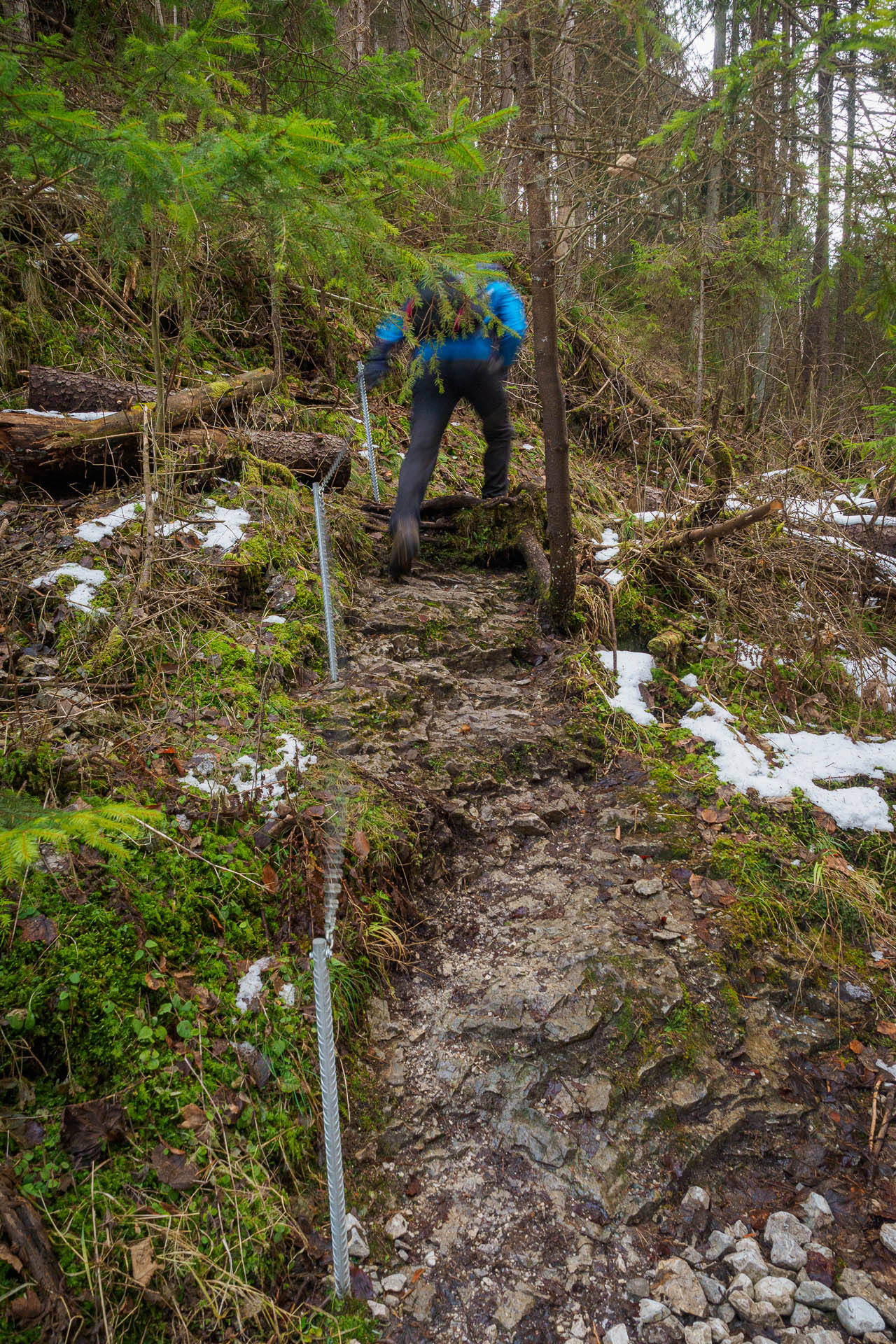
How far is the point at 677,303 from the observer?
12734 mm

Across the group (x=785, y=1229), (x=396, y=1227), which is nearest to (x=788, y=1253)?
(x=785, y=1229)

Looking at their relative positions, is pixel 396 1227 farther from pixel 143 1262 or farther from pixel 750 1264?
pixel 750 1264

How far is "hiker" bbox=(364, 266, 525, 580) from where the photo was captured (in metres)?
4.63

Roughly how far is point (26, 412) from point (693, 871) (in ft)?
15.4

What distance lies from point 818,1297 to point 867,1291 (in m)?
0.17

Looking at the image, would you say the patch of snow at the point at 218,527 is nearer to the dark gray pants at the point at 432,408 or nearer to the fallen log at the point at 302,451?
the fallen log at the point at 302,451

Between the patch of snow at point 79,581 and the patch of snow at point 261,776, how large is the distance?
4.06 feet

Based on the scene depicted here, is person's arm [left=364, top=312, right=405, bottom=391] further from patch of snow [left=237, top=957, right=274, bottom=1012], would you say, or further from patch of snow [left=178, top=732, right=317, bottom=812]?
patch of snow [left=237, top=957, right=274, bottom=1012]

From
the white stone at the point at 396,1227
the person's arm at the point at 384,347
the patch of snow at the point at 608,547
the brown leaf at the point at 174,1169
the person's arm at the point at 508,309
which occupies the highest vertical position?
the person's arm at the point at 508,309

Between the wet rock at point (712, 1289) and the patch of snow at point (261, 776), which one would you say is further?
the patch of snow at point (261, 776)

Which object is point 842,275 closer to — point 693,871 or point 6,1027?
point 693,871

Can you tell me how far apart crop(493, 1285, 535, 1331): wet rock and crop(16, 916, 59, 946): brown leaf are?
1.80m

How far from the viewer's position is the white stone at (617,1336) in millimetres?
2057

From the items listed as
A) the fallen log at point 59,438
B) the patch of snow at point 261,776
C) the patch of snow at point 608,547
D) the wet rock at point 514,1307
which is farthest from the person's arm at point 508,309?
the wet rock at point 514,1307
